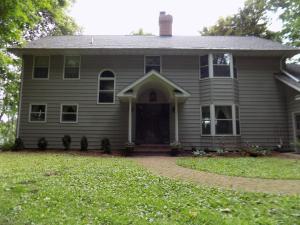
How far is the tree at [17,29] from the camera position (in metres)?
4.88

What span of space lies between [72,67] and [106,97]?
259 centimetres

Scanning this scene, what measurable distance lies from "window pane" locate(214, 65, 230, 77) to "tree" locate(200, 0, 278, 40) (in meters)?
14.2

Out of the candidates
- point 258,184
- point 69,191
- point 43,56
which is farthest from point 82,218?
point 43,56

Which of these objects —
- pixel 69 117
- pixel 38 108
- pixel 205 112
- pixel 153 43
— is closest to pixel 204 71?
pixel 205 112

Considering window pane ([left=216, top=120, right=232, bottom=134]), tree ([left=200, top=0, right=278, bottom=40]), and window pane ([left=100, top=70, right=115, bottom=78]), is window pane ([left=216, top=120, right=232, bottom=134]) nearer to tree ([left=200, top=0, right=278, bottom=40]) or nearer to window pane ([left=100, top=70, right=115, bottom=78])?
window pane ([left=100, top=70, right=115, bottom=78])

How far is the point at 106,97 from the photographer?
14.7m

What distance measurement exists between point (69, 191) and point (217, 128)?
1014 cm

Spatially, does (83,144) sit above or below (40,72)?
below

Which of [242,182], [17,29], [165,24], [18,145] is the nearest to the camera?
[17,29]

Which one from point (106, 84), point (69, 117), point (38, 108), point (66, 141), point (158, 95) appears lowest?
point (66, 141)

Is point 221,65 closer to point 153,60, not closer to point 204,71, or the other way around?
point 204,71

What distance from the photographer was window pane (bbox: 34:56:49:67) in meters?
15.1

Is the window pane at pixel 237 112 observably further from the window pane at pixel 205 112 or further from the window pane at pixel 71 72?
the window pane at pixel 71 72

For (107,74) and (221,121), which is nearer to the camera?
(221,121)
